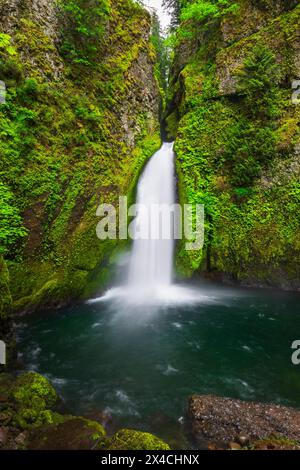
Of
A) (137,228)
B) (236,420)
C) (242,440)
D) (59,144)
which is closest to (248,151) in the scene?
(137,228)

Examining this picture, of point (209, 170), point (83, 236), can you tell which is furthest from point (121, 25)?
point (83, 236)

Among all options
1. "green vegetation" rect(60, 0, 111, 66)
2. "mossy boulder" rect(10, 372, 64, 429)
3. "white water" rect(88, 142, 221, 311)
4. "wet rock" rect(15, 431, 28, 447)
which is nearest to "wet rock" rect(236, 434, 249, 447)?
"mossy boulder" rect(10, 372, 64, 429)

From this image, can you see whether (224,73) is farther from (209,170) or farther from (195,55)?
(209,170)

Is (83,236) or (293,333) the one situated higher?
(83,236)

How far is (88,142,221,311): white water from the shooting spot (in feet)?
33.9

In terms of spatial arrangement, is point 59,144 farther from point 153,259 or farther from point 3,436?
point 3,436

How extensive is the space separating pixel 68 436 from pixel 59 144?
26.6 feet

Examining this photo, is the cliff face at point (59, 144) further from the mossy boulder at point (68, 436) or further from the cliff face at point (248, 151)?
the mossy boulder at point (68, 436)

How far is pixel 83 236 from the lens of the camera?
30.2 ft

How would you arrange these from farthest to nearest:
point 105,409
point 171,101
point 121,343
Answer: point 171,101, point 121,343, point 105,409

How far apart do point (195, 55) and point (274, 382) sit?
55.8 ft

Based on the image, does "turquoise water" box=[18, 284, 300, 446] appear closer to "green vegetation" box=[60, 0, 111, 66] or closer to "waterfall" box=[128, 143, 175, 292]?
"waterfall" box=[128, 143, 175, 292]

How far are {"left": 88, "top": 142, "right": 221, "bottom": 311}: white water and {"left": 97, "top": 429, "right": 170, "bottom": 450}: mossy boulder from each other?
20.1ft

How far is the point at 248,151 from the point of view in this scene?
11.4 meters
